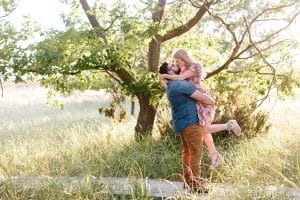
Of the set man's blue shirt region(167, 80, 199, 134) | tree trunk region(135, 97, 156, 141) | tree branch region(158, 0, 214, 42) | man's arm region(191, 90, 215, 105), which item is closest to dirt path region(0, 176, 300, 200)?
man's blue shirt region(167, 80, 199, 134)

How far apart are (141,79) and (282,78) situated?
9.48 feet

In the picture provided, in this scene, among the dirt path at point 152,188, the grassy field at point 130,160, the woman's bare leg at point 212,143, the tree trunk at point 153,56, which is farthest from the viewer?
the tree trunk at point 153,56

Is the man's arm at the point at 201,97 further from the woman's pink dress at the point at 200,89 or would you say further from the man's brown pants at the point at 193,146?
the man's brown pants at the point at 193,146

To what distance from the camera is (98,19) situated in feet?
39.6

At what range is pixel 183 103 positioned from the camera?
23.1ft

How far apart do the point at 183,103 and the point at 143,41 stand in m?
3.34

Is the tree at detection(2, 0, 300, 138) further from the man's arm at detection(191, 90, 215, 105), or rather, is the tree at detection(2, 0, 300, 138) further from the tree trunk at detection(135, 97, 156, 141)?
the man's arm at detection(191, 90, 215, 105)

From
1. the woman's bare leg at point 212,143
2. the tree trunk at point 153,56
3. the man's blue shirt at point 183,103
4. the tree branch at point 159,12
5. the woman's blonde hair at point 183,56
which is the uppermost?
the tree branch at point 159,12

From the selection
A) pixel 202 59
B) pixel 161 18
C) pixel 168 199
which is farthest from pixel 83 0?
pixel 168 199

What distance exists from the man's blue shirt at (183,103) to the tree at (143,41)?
2.86 m

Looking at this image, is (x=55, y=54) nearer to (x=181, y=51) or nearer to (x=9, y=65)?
(x=9, y=65)

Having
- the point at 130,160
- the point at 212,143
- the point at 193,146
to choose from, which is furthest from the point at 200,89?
the point at 130,160

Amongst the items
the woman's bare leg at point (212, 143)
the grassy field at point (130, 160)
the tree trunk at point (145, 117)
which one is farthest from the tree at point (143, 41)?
the woman's bare leg at point (212, 143)

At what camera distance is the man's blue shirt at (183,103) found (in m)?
6.99
